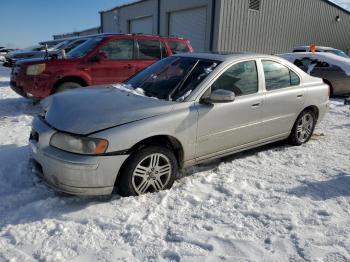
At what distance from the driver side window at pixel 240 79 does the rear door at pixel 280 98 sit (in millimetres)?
229

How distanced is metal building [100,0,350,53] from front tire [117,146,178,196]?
14923mm

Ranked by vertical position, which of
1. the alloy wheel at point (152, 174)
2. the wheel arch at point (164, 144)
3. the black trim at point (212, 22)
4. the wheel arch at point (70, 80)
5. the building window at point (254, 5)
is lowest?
the alloy wheel at point (152, 174)

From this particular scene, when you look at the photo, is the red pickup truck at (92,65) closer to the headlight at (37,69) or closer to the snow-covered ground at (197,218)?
the headlight at (37,69)

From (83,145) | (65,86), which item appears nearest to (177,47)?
(65,86)

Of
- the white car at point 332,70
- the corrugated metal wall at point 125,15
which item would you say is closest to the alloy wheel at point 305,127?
the white car at point 332,70

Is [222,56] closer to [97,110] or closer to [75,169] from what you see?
[97,110]

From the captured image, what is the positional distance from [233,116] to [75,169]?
2018 millimetres

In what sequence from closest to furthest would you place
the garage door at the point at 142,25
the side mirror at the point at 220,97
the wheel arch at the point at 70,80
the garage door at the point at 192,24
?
the side mirror at the point at 220,97
the wheel arch at the point at 70,80
the garage door at the point at 192,24
the garage door at the point at 142,25

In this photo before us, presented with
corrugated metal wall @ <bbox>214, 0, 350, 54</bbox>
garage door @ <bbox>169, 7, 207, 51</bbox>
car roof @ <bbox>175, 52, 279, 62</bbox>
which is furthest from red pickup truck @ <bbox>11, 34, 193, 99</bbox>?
garage door @ <bbox>169, 7, 207, 51</bbox>

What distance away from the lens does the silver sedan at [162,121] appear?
336 centimetres

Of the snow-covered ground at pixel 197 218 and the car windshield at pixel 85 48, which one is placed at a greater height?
the car windshield at pixel 85 48

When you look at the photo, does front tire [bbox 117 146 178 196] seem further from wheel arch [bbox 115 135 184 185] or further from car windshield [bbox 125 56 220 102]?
car windshield [bbox 125 56 220 102]

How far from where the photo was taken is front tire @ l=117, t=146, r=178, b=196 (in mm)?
3538

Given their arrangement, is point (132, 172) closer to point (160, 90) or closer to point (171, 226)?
point (171, 226)
